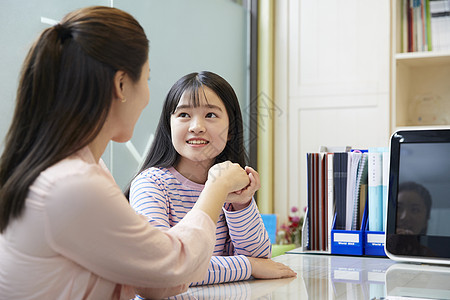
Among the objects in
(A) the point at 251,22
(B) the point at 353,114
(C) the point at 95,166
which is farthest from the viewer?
(A) the point at 251,22

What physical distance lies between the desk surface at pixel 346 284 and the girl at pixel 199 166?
8 cm

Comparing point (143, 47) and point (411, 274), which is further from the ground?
point (143, 47)

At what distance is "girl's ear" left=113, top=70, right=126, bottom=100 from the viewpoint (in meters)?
0.74

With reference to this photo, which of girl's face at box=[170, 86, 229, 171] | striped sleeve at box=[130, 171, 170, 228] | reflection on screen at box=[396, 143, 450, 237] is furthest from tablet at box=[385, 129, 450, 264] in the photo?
striped sleeve at box=[130, 171, 170, 228]

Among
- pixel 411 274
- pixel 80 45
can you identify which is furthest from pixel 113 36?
pixel 411 274

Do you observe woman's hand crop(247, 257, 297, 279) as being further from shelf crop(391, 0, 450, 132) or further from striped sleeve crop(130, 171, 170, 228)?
shelf crop(391, 0, 450, 132)

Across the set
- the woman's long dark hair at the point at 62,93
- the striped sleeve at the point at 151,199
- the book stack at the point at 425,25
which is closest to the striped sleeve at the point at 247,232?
the striped sleeve at the point at 151,199

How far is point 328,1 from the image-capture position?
10.9 ft

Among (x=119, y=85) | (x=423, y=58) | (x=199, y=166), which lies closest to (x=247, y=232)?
(x=199, y=166)

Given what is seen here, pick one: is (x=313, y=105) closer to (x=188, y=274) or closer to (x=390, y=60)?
(x=390, y=60)

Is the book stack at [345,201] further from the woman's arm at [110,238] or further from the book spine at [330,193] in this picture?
the woman's arm at [110,238]

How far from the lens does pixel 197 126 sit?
1.26m

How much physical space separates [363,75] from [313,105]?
0.35 metres

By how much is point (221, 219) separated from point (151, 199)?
7.9 inches
